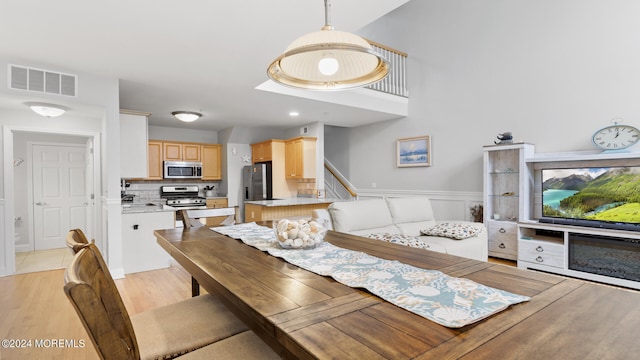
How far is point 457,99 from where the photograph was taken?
5176mm

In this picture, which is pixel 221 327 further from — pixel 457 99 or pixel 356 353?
pixel 457 99

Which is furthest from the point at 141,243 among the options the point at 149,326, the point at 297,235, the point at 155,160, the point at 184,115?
the point at 297,235

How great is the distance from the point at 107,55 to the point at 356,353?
3354mm

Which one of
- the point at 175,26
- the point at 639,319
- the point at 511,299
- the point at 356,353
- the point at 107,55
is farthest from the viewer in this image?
the point at 107,55

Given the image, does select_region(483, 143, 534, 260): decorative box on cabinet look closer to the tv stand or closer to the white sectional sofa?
the tv stand

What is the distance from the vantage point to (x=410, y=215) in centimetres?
401

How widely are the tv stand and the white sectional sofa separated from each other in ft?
2.07

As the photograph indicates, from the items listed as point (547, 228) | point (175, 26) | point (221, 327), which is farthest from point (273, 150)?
point (221, 327)

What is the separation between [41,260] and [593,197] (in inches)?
284

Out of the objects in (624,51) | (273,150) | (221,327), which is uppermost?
(624,51)

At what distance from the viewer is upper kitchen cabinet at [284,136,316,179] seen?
612cm

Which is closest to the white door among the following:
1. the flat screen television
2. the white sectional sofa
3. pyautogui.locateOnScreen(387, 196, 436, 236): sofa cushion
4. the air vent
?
the air vent

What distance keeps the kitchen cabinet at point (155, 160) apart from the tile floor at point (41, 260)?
6.24 ft

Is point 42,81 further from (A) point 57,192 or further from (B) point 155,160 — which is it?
(B) point 155,160
